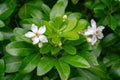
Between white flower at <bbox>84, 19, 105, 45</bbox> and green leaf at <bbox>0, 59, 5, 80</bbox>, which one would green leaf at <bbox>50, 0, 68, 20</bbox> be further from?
green leaf at <bbox>0, 59, 5, 80</bbox>

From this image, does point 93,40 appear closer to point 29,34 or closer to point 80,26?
point 80,26

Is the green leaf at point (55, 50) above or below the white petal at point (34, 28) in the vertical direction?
below

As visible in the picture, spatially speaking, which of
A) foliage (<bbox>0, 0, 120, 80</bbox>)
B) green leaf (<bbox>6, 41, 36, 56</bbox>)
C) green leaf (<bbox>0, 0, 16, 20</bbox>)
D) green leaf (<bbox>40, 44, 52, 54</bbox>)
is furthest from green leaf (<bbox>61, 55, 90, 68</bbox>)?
green leaf (<bbox>0, 0, 16, 20</bbox>)

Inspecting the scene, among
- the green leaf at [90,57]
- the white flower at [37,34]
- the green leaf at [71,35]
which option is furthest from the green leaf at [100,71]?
the white flower at [37,34]

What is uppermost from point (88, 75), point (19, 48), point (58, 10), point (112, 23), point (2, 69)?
point (58, 10)

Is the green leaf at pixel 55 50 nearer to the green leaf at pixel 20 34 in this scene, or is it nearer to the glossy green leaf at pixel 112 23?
the green leaf at pixel 20 34

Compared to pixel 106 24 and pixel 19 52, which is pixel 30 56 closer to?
pixel 19 52

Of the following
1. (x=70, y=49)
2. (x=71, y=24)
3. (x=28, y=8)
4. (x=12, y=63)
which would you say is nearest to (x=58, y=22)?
(x=71, y=24)
